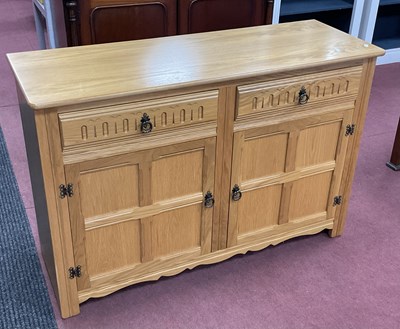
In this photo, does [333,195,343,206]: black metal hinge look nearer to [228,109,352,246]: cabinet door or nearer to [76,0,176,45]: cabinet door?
[228,109,352,246]: cabinet door

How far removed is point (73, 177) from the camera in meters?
1.47

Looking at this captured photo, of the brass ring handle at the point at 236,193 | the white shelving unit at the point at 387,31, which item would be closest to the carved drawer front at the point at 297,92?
the brass ring handle at the point at 236,193

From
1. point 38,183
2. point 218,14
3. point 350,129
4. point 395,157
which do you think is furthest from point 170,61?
point 395,157

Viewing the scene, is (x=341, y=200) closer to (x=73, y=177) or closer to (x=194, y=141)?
(x=194, y=141)

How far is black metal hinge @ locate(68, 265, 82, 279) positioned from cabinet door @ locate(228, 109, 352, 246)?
54 cm

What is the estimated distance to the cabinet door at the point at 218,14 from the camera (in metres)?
2.66

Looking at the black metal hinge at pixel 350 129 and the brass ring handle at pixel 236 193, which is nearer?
the brass ring handle at pixel 236 193

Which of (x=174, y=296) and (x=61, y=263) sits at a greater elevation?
(x=61, y=263)

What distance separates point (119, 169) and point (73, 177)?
5.4 inches

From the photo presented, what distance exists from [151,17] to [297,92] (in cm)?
117

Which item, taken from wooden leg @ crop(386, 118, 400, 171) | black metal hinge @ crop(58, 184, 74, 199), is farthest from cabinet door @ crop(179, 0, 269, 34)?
black metal hinge @ crop(58, 184, 74, 199)

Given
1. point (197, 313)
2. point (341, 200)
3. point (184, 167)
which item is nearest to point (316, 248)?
point (341, 200)

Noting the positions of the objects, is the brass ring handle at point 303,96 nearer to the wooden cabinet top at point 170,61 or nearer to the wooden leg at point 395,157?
the wooden cabinet top at point 170,61

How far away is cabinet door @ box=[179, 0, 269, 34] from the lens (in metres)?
2.66
